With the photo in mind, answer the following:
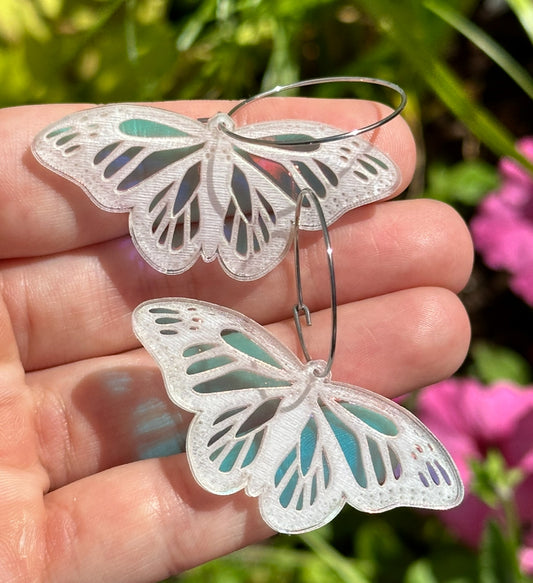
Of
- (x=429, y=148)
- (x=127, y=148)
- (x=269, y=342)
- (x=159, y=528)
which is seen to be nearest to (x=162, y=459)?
(x=159, y=528)

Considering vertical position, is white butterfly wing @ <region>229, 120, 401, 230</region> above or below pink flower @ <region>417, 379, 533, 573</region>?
above

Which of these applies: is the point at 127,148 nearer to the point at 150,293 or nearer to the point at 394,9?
the point at 150,293

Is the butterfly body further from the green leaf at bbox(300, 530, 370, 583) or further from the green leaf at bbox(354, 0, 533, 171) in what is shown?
the green leaf at bbox(300, 530, 370, 583)

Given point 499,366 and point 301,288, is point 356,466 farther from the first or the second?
point 499,366

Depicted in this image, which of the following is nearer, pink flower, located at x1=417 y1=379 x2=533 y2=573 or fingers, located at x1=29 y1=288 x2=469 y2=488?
fingers, located at x1=29 y1=288 x2=469 y2=488

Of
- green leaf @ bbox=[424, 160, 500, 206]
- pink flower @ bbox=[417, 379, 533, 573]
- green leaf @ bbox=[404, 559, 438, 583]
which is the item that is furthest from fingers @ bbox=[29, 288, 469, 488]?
green leaf @ bbox=[424, 160, 500, 206]

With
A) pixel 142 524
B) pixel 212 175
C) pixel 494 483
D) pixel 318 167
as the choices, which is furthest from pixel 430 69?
pixel 142 524
